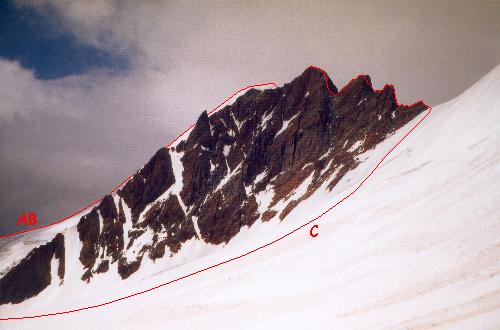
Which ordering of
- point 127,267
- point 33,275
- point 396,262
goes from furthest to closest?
point 33,275 → point 127,267 → point 396,262

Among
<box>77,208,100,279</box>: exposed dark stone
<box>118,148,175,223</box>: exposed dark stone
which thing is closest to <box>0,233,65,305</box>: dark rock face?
<box>77,208,100,279</box>: exposed dark stone

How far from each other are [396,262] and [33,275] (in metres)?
110

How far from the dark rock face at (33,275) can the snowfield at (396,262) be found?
87435 millimetres

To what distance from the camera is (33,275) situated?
97.1 meters

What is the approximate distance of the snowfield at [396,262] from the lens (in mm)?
10727

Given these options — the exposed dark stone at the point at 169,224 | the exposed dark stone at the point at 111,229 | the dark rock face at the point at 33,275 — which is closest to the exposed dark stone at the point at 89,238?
the exposed dark stone at the point at 111,229

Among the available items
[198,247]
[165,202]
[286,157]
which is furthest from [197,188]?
[286,157]

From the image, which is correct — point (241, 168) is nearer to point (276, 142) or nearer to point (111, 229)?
point (276, 142)

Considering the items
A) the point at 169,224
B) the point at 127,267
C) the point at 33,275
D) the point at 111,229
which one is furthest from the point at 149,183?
the point at 33,275

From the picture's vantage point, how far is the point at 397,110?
67.2 m

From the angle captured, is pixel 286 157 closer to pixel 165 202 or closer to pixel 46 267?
pixel 165 202

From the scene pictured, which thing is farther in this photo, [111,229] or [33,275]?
[33,275]

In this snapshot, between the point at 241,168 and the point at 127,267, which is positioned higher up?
the point at 241,168

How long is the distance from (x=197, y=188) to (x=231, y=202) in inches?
575
